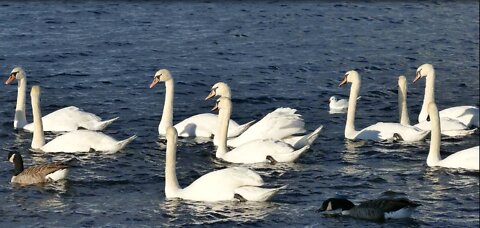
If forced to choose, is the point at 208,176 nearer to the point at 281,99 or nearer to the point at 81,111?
the point at 81,111

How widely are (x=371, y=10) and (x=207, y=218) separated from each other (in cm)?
2448

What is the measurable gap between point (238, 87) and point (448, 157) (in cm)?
889

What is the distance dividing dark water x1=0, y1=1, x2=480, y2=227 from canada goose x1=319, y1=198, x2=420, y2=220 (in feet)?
0.58

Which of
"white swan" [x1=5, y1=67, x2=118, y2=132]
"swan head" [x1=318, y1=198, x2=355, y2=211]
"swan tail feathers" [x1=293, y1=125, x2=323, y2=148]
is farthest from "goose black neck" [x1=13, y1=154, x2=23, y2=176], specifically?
"swan head" [x1=318, y1=198, x2=355, y2=211]

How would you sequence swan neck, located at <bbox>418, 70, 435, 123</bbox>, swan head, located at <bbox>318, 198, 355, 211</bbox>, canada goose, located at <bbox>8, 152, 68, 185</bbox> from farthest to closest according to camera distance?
swan neck, located at <bbox>418, 70, 435, 123</bbox>, canada goose, located at <bbox>8, 152, 68, 185</bbox>, swan head, located at <bbox>318, 198, 355, 211</bbox>

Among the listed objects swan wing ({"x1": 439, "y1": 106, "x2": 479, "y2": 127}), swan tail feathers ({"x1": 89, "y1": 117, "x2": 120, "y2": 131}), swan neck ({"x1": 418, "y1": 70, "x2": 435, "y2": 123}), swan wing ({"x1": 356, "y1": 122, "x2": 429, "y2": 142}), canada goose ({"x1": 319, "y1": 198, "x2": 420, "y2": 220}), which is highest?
swan neck ({"x1": 418, "y1": 70, "x2": 435, "y2": 123})

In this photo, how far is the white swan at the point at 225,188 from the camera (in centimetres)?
1948

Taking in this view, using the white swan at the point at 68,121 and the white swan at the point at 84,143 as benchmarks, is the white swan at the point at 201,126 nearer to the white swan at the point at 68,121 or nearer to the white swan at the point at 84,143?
the white swan at the point at 68,121

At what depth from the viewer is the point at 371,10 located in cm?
4241

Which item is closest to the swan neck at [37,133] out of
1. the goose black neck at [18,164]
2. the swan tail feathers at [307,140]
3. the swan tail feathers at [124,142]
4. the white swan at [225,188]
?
the swan tail feathers at [124,142]

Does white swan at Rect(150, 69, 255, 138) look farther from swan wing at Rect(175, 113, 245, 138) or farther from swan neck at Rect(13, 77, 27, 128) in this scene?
swan neck at Rect(13, 77, 27, 128)

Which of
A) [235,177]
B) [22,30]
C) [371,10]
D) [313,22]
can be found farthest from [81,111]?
[371,10]

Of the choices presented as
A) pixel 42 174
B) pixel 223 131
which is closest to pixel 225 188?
pixel 42 174

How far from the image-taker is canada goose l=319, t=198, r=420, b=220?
18.7 metres
